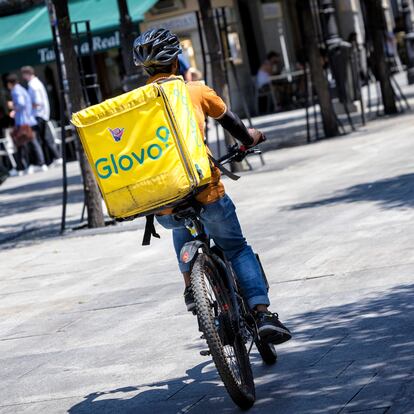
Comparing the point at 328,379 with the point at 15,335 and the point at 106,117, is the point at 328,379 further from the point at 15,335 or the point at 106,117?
the point at 15,335

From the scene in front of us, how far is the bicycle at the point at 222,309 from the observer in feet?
18.7

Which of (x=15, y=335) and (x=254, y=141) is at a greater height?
(x=254, y=141)

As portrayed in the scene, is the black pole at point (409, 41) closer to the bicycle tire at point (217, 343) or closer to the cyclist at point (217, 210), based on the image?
the cyclist at point (217, 210)

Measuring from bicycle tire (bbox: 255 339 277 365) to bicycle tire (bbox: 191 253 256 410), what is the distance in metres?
0.53

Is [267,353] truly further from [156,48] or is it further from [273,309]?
[156,48]

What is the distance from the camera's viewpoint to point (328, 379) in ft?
20.1

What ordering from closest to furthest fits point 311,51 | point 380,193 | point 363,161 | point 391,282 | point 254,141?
point 254,141 < point 391,282 < point 380,193 < point 363,161 < point 311,51

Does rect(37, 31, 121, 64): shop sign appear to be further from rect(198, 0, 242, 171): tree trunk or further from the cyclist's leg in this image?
the cyclist's leg

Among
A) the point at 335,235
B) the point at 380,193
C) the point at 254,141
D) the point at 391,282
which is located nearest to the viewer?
the point at 254,141

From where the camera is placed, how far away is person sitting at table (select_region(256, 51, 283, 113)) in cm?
3378

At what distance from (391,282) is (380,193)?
14.6ft

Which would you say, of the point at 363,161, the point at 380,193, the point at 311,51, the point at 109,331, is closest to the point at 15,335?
the point at 109,331

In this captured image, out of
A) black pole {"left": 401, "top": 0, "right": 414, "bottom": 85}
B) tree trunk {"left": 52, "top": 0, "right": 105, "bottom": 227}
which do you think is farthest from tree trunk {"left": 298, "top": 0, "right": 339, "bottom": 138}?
black pole {"left": 401, "top": 0, "right": 414, "bottom": 85}

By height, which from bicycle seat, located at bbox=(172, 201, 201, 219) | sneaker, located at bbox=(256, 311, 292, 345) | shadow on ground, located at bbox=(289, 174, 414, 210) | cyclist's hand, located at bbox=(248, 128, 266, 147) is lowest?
shadow on ground, located at bbox=(289, 174, 414, 210)
